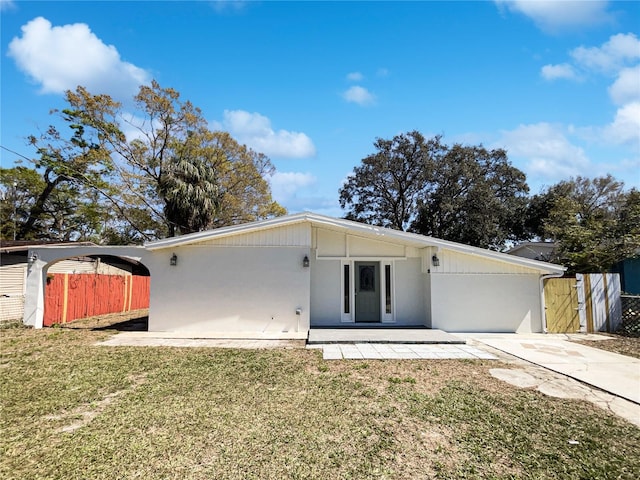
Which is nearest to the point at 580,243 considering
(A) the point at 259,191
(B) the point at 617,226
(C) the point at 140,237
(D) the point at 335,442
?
(B) the point at 617,226

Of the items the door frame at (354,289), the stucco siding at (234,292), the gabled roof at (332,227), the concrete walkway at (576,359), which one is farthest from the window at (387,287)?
the stucco siding at (234,292)

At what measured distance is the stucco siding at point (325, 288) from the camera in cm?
1168

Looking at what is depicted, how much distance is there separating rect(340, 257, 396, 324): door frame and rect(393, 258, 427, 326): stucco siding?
0.14 m

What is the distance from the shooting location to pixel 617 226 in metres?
14.9

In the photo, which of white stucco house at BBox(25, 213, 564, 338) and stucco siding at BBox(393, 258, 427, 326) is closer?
white stucco house at BBox(25, 213, 564, 338)

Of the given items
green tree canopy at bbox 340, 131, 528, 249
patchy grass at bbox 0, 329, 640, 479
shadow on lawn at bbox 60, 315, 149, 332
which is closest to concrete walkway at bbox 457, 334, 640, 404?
patchy grass at bbox 0, 329, 640, 479

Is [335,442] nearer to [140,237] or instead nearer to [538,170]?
[140,237]

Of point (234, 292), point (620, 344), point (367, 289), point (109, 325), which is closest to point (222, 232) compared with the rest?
point (234, 292)

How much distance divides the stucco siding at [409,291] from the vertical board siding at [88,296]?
37.4ft

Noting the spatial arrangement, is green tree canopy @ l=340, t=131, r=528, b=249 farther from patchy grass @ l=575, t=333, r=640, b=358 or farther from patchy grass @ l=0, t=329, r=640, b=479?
patchy grass @ l=0, t=329, r=640, b=479

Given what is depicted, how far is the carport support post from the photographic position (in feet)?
35.2

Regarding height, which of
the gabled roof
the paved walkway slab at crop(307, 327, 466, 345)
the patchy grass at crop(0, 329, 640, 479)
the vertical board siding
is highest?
the gabled roof

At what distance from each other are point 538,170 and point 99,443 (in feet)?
110

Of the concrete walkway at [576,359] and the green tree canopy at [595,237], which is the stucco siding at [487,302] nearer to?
the concrete walkway at [576,359]
